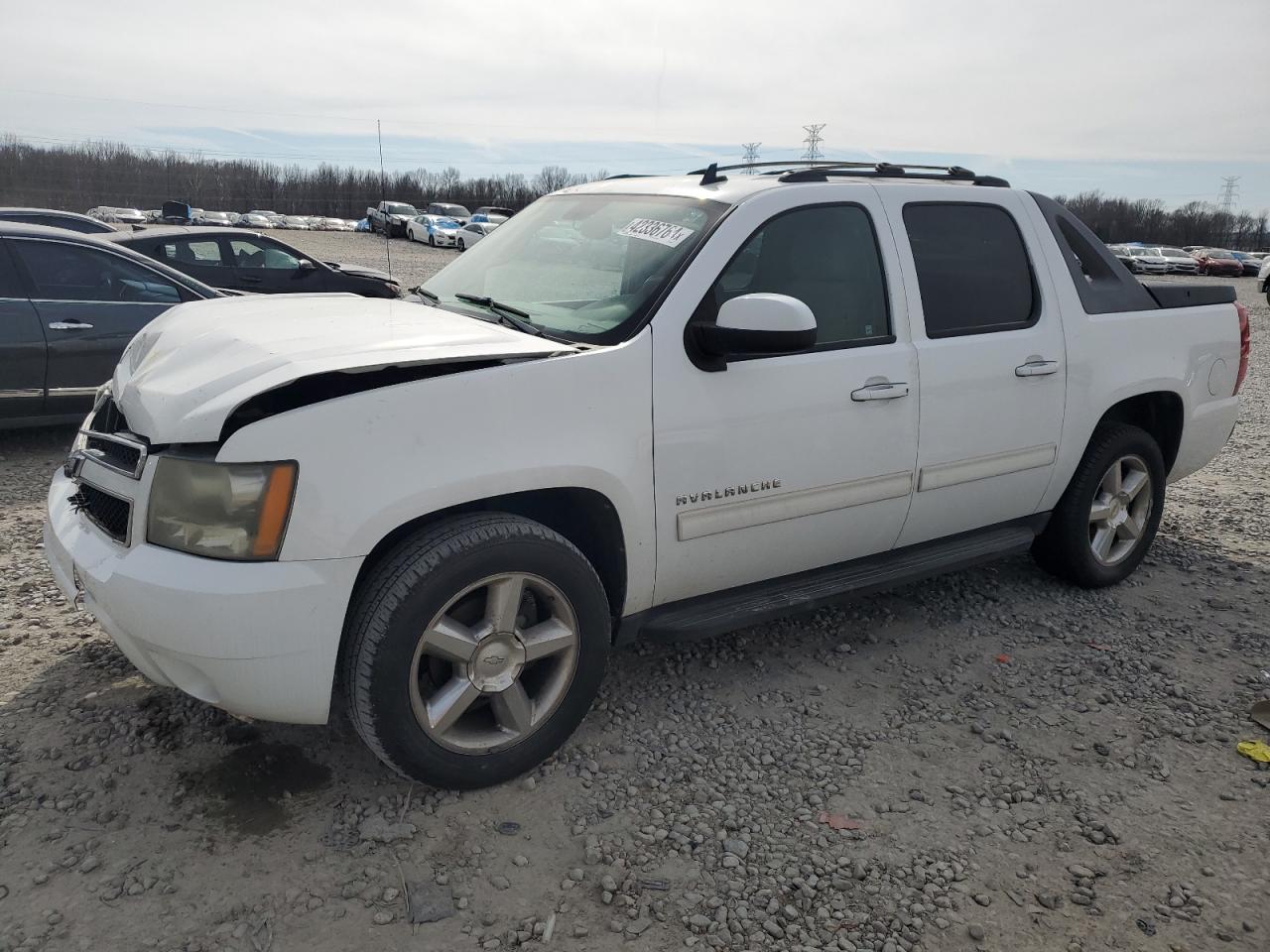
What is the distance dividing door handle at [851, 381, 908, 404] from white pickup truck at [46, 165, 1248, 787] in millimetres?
11

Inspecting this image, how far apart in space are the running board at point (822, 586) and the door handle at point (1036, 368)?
699 millimetres

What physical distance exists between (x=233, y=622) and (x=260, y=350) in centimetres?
80

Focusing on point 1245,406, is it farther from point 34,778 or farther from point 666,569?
point 34,778

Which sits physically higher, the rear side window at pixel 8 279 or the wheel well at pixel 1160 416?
the rear side window at pixel 8 279

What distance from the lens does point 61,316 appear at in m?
6.26

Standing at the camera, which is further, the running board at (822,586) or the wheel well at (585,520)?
the running board at (822,586)

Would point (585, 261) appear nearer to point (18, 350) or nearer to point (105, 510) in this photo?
point (105, 510)

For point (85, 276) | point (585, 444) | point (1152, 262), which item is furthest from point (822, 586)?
point (1152, 262)

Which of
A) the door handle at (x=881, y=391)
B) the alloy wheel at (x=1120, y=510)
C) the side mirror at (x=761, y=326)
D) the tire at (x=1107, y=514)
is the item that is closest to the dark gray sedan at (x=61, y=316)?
the side mirror at (x=761, y=326)

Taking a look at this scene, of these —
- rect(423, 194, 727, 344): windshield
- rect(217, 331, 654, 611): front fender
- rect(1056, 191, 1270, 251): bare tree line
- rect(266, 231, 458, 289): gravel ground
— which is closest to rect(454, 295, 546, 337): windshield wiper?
rect(423, 194, 727, 344): windshield

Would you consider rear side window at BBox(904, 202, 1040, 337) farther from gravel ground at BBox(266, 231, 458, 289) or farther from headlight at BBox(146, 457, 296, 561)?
gravel ground at BBox(266, 231, 458, 289)

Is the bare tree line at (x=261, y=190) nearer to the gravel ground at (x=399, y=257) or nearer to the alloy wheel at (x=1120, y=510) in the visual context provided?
the gravel ground at (x=399, y=257)

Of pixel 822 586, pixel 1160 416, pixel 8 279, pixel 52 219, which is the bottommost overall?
pixel 822 586

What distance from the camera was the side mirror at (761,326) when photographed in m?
2.96
